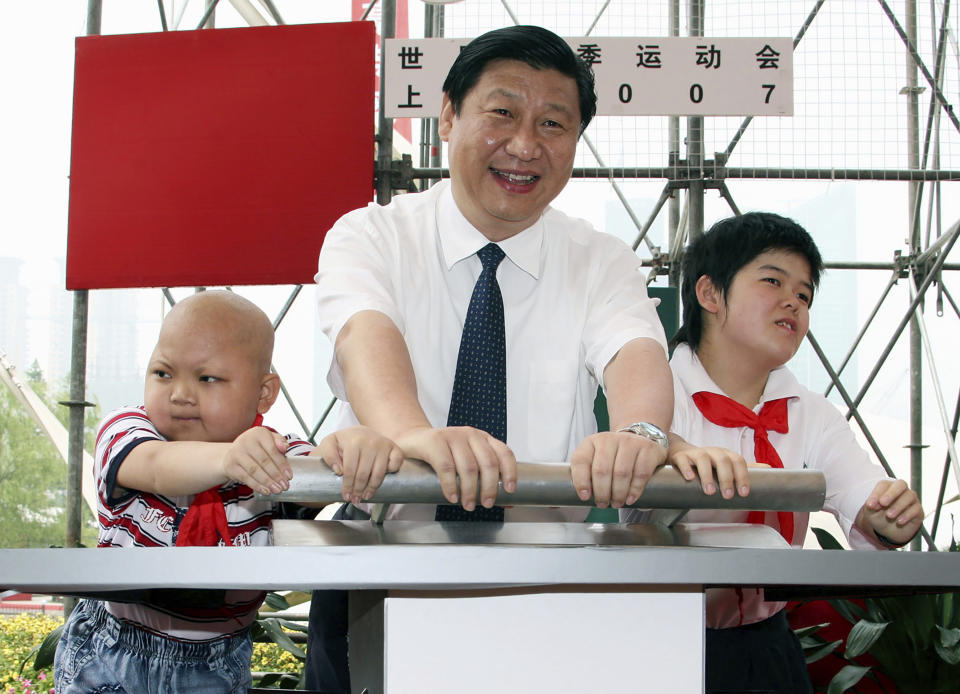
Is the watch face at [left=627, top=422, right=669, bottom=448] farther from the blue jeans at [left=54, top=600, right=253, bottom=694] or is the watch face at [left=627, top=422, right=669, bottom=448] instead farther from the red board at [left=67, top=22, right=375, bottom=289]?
the red board at [left=67, top=22, right=375, bottom=289]

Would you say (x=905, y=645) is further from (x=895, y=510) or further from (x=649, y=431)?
(x=649, y=431)

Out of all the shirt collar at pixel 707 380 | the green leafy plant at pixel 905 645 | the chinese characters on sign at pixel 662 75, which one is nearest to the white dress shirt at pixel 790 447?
the shirt collar at pixel 707 380

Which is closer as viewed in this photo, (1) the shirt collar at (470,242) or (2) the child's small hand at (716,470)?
(2) the child's small hand at (716,470)

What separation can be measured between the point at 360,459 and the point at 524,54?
678 mm

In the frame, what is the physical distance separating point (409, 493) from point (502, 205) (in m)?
0.61

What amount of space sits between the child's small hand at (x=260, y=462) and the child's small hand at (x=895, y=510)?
56cm

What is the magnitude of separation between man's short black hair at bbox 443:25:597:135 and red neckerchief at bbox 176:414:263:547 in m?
0.55

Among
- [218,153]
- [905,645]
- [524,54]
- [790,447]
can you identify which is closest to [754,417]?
[790,447]

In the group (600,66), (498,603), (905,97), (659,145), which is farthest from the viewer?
(905,97)

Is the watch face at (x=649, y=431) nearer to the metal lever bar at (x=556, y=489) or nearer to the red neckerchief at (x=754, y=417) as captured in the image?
the metal lever bar at (x=556, y=489)

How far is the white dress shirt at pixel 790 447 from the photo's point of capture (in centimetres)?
110

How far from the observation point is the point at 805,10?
3248 mm

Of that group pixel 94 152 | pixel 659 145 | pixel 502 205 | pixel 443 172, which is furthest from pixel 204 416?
pixel 659 145

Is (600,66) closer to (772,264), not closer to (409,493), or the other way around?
(772,264)
